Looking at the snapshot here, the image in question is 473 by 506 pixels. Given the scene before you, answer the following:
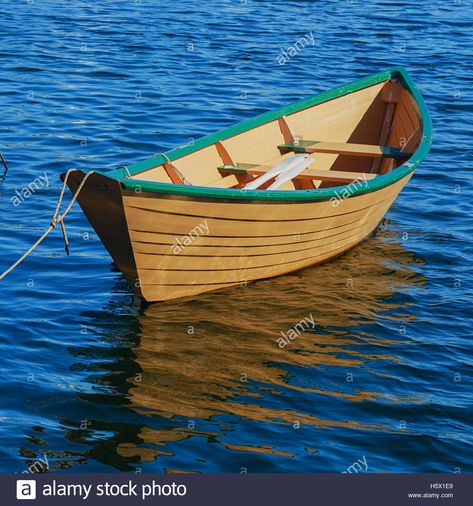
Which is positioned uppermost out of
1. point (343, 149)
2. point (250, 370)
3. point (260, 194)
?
point (343, 149)

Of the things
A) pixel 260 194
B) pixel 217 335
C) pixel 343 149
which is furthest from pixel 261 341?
pixel 343 149

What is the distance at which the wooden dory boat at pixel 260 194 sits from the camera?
9.25m

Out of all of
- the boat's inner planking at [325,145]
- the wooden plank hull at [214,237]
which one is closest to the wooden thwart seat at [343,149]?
the boat's inner planking at [325,145]

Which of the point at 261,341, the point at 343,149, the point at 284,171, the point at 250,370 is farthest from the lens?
the point at 343,149

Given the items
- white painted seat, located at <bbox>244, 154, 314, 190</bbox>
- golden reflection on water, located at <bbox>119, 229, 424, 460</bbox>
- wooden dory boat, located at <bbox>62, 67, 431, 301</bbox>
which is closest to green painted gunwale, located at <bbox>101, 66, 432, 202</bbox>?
wooden dory boat, located at <bbox>62, 67, 431, 301</bbox>

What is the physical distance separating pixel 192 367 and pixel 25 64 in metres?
11.7

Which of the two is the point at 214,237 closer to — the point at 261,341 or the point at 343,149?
the point at 261,341

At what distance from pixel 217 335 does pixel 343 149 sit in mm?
3813

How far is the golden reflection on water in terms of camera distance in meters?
8.34

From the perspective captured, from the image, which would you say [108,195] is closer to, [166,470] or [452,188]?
[166,470]

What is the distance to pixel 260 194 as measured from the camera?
969 cm

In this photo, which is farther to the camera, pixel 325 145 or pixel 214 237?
pixel 325 145

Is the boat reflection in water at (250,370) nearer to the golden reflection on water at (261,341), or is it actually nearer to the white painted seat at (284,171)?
the golden reflection on water at (261,341)

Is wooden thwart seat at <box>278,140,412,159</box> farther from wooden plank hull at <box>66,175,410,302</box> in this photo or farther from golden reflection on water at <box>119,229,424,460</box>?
golden reflection on water at <box>119,229,424,460</box>
